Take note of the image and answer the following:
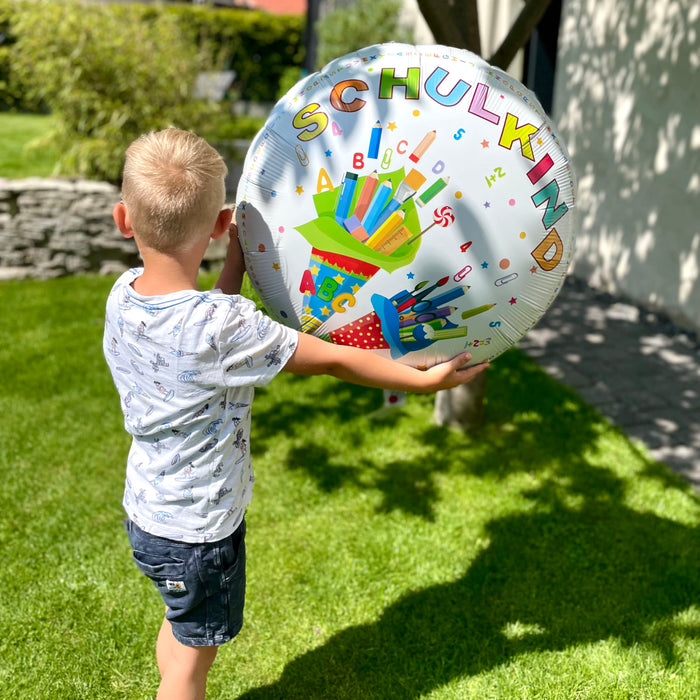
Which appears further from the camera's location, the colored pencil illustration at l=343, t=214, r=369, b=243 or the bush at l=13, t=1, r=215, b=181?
the bush at l=13, t=1, r=215, b=181

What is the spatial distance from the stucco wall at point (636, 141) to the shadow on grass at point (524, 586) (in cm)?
287

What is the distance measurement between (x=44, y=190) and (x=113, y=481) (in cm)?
422

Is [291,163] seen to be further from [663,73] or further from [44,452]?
[663,73]

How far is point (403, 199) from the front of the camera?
1818 millimetres

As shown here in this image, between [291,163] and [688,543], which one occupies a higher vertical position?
[291,163]

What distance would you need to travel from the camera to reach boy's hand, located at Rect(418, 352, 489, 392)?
6.32ft

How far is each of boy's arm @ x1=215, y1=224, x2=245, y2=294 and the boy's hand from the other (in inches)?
25.1

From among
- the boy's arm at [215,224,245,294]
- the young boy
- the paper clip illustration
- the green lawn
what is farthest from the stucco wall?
the green lawn

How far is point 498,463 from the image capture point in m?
3.86

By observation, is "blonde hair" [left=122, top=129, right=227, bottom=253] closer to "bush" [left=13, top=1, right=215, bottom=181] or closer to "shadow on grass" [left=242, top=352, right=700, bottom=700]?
"shadow on grass" [left=242, top=352, right=700, bottom=700]

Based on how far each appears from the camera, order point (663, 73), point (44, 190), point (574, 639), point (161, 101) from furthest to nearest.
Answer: point (161, 101)
point (44, 190)
point (663, 73)
point (574, 639)

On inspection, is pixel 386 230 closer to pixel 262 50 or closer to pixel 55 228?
pixel 55 228

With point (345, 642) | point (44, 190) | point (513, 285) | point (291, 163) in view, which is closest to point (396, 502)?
point (345, 642)

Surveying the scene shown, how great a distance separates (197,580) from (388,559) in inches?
55.6
